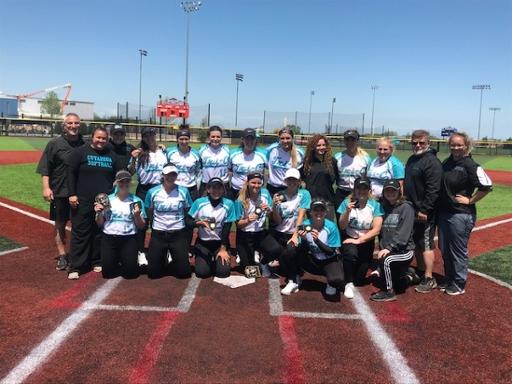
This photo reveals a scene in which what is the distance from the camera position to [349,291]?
16.2 ft

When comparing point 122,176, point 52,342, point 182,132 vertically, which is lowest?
point 52,342

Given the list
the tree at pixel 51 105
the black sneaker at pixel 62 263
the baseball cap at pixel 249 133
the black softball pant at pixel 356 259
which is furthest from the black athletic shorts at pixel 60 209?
the tree at pixel 51 105

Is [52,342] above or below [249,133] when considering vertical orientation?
Result: below

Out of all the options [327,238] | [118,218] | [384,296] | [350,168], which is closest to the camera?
[384,296]

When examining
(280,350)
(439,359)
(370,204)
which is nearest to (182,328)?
(280,350)

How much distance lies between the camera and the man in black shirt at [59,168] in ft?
17.8

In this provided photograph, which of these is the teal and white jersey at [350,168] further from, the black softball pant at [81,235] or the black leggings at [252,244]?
the black softball pant at [81,235]

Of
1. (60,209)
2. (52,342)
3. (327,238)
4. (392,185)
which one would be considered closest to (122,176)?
(60,209)

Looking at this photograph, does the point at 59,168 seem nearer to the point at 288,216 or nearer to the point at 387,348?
the point at 288,216

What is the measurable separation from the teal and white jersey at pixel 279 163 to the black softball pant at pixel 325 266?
4.17ft

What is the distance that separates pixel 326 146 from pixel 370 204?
1026 mm

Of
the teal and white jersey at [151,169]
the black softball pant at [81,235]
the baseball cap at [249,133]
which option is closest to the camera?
the black softball pant at [81,235]

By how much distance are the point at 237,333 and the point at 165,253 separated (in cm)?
191

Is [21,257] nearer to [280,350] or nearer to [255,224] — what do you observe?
[255,224]
